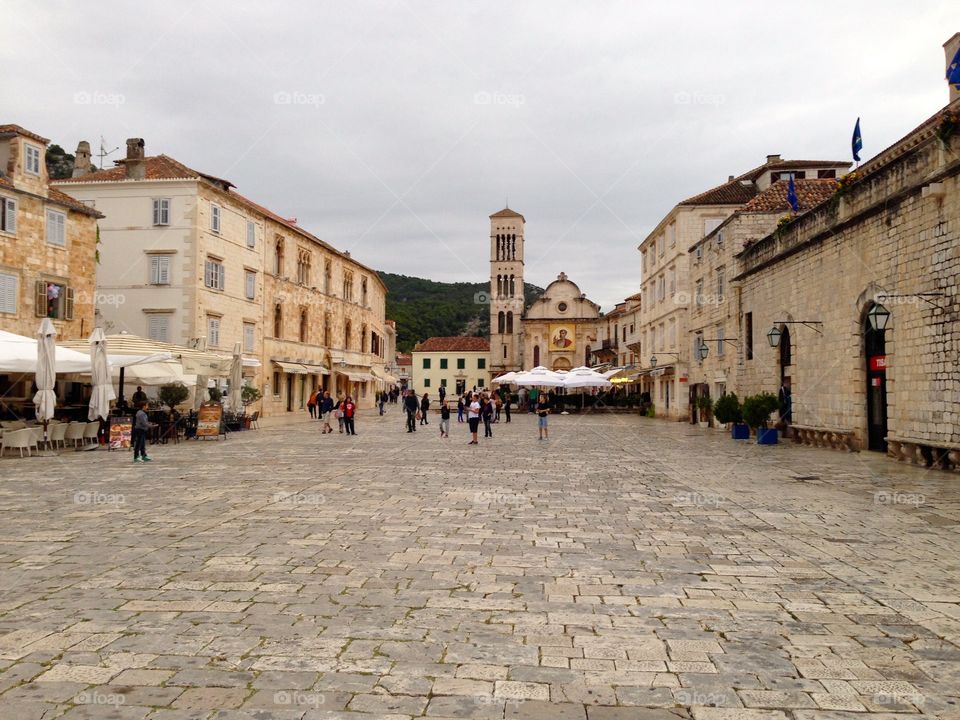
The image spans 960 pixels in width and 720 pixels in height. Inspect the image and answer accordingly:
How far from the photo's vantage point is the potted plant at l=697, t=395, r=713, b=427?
2787cm

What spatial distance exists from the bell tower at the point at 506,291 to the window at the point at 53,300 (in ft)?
192

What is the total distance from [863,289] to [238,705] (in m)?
17.0

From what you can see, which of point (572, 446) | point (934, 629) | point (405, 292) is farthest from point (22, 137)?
point (405, 292)

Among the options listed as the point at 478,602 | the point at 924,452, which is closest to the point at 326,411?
the point at 924,452

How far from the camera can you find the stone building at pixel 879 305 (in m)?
13.7

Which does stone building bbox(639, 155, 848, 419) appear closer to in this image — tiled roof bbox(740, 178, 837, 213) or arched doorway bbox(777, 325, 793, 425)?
tiled roof bbox(740, 178, 837, 213)

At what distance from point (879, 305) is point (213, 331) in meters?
29.1

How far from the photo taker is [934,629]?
490 centimetres

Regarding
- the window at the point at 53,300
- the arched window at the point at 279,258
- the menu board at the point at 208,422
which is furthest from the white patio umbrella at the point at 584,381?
the window at the point at 53,300

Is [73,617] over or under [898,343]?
under

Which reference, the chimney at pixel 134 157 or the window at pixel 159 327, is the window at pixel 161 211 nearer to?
the chimney at pixel 134 157

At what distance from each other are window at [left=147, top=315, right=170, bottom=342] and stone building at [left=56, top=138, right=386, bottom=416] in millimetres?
45

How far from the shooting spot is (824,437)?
1920 cm

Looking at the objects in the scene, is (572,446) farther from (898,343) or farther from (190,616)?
(190,616)
